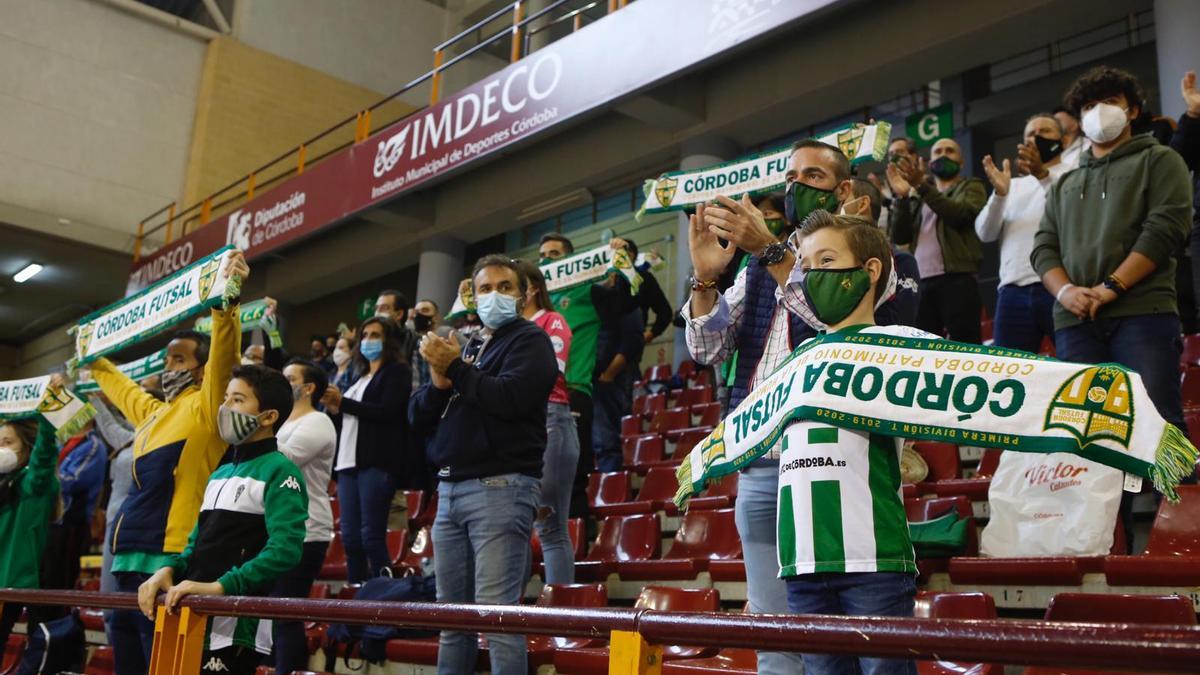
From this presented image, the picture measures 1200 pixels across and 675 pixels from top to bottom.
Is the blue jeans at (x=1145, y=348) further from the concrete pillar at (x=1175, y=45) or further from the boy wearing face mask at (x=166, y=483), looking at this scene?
the concrete pillar at (x=1175, y=45)

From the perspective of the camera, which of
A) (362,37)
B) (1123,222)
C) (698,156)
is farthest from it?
(362,37)

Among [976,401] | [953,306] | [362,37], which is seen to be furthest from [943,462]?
[362,37]

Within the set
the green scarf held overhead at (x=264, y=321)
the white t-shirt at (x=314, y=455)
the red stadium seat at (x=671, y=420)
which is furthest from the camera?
the red stadium seat at (x=671, y=420)

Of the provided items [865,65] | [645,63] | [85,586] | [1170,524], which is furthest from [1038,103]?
[85,586]

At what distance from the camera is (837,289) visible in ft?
6.44

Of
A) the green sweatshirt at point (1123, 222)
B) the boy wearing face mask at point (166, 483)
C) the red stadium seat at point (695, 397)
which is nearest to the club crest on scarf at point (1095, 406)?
the green sweatshirt at point (1123, 222)

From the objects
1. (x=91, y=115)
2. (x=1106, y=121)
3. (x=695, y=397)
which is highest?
(x=91, y=115)

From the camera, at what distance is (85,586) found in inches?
289

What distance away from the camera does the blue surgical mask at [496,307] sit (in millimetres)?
3279

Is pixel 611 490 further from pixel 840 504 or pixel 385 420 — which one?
pixel 840 504

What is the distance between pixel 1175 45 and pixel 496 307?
5234 millimetres

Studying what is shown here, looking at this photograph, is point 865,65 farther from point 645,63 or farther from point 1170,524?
point 1170,524

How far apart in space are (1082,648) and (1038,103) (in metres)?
9.61

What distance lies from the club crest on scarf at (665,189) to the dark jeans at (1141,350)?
2.73 metres
